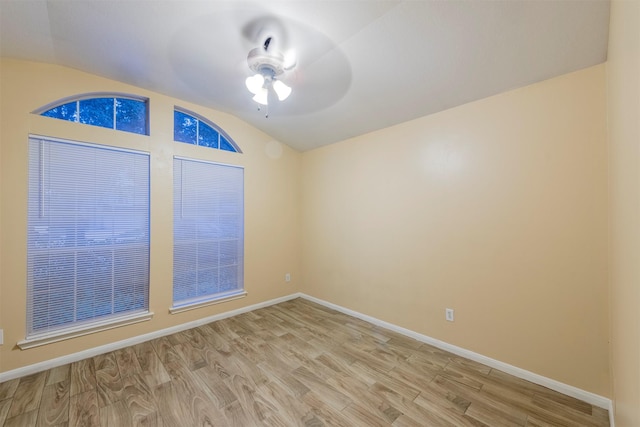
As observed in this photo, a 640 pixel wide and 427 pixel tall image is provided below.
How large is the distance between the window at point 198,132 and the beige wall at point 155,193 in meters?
0.10

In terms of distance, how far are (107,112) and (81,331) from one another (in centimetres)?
213

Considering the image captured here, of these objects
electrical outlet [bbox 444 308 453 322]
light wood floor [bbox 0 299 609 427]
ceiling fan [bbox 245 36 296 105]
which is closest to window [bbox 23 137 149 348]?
light wood floor [bbox 0 299 609 427]

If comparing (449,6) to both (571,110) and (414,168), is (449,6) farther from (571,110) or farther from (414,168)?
(414,168)

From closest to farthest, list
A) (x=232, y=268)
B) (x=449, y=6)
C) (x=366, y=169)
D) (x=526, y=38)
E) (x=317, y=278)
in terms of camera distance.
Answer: (x=449, y=6) → (x=526, y=38) → (x=366, y=169) → (x=232, y=268) → (x=317, y=278)

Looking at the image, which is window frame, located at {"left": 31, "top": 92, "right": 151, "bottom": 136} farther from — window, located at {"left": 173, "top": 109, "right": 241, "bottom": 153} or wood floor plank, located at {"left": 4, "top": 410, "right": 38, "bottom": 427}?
wood floor plank, located at {"left": 4, "top": 410, "right": 38, "bottom": 427}

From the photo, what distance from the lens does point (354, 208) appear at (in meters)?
3.37

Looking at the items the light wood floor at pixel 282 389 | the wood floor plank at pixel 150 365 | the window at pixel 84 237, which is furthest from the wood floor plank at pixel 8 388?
the wood floor plank at pixel 150 365

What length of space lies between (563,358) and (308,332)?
7.28 ft

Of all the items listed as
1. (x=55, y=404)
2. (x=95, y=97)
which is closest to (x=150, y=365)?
(x=55, y=404)

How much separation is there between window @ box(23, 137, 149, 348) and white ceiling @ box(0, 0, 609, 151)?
0.85m

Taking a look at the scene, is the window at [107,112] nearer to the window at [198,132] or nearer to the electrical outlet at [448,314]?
the window at [198,132]

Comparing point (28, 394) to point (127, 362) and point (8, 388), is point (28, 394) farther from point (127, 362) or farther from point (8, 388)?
point (127, 362)

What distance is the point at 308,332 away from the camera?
2910mm

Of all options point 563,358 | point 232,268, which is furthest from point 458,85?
point 232,268
